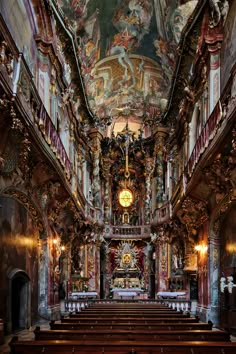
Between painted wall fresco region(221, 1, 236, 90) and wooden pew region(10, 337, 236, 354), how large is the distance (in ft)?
32.2

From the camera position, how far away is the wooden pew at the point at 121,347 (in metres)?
7.34

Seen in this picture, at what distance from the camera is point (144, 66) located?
32.2 m

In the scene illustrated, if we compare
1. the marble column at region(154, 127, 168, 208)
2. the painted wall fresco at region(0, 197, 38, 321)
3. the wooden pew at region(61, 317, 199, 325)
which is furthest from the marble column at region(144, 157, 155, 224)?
the wooden pew at region(61, 317, 199, 325)

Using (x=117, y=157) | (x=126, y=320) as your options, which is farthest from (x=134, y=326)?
(x=117, y=157)

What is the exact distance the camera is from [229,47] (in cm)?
1578

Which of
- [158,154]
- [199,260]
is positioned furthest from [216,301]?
[158,154]

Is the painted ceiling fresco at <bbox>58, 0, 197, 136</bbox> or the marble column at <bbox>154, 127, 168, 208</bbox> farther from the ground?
the painted ceiling fresco at <bbox>58, 0, 197, 136</bbox>

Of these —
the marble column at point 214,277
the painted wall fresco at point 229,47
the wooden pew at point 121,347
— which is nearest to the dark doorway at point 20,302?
the marble column at point 214,277

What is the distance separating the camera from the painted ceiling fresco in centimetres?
2472

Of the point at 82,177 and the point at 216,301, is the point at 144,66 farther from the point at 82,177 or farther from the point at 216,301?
the point at 216,301

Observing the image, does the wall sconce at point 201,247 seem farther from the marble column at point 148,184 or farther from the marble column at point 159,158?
the marble column at point 148,184

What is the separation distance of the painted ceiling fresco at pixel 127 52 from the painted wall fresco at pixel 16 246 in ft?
36.2

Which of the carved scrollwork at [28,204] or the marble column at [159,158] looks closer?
the carved scrollwork at [28,204]

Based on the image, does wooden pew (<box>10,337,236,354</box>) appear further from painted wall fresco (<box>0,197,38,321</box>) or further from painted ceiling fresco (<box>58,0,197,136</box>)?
painted ceiling fresco (<box>58,0,197,136</box>)
